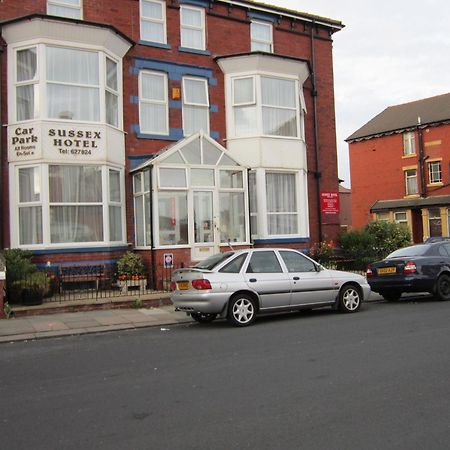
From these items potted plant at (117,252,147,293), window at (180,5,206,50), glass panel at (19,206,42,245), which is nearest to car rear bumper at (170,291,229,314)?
potted plant at (117,252,147,293)

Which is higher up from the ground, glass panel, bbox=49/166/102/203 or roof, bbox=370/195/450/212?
roof, bbox=370/195/450/212

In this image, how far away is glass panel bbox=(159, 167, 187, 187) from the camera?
1503 cm

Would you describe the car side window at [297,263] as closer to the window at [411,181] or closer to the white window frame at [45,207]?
the white window frame at [45,207]

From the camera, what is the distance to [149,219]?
15.1 m

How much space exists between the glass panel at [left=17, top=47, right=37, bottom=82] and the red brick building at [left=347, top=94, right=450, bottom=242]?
2890 cm

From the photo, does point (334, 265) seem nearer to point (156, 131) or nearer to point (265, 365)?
point (156, 131)

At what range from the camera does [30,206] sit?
14.6 metres

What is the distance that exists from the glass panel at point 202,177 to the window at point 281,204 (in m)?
2.60

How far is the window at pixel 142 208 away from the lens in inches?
605

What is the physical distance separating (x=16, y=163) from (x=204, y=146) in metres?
5.16

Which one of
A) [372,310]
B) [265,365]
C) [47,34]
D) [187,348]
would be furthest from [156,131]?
[265,365]

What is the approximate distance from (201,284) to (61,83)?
7985 mm

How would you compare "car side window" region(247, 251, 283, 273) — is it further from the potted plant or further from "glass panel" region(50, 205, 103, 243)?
"glass panel" region(50, 205, 103, 243)

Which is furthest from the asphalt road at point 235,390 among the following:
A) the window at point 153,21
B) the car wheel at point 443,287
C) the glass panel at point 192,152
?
the window at point 153,21
